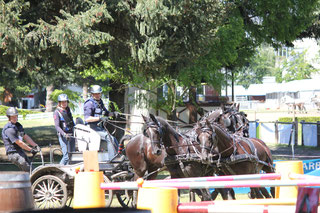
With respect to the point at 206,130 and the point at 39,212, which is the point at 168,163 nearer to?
the point at 206,130

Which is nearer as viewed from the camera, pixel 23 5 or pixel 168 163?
pixel 168 163

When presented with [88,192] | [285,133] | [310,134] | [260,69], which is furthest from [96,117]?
[260,69]

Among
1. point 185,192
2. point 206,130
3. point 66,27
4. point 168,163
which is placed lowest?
point 185,192

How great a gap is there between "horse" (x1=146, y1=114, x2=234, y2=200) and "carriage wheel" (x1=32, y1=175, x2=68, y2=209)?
85.1 inches

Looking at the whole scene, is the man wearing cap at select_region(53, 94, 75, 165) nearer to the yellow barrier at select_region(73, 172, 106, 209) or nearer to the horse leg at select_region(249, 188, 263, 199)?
the horse leg at select_region(249, 188, 263, 199)

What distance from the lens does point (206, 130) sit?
10.1 meters

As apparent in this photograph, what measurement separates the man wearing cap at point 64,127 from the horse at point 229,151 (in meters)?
3.04

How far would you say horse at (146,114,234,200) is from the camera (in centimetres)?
1037

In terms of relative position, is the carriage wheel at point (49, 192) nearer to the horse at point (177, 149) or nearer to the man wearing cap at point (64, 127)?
the man wearing cap at point (64, 127)

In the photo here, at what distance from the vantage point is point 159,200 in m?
4.00

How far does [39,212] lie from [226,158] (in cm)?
731

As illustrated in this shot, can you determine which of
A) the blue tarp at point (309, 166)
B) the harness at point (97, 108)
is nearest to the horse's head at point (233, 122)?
the blue tarp at point (309, 166)

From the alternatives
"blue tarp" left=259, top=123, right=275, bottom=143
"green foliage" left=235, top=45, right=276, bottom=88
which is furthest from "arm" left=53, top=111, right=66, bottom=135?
"green foliage" left=235, top=45, right=276, bottom=88

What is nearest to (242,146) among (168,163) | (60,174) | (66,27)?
(168,163)
